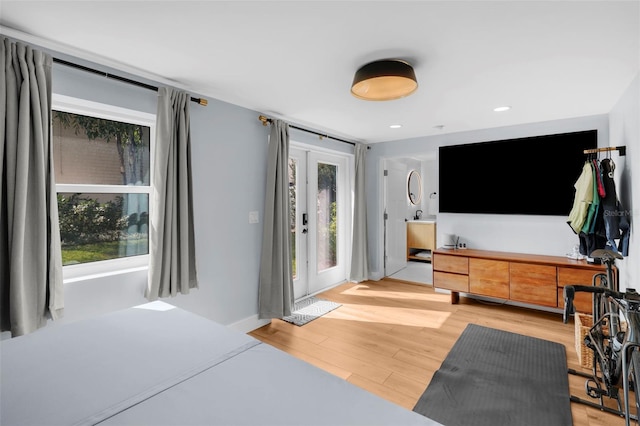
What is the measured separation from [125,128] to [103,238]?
2.87 feet

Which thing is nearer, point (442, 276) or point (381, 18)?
point (381, 18)

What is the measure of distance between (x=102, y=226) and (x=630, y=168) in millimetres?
4128

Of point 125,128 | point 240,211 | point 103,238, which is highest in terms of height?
point 125,128

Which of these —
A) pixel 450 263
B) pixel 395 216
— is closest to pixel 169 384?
pixel 450 263

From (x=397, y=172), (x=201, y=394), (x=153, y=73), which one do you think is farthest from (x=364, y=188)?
(x=201, y=394)

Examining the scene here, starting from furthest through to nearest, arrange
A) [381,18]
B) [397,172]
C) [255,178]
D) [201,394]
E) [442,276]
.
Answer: [397,172], [442,276], [255,178], [381,18], [201,394]

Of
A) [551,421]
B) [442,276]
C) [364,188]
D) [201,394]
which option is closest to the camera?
[201,394]

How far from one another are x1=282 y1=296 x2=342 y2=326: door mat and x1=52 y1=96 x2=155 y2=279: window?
1.69 m

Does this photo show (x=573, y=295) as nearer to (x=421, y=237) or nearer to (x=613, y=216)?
(x=613, y=216)

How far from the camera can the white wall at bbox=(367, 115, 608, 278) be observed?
12.1 ft

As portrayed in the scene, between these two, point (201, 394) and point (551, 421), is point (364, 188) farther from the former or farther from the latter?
point (201, 394)

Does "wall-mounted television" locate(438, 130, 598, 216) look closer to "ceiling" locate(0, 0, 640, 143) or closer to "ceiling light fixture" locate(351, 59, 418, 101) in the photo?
"ceiling" locate(0, 0, 640, 143)

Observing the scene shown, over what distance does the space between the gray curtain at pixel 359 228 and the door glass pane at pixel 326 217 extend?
0.30 m

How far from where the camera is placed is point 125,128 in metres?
2.53
